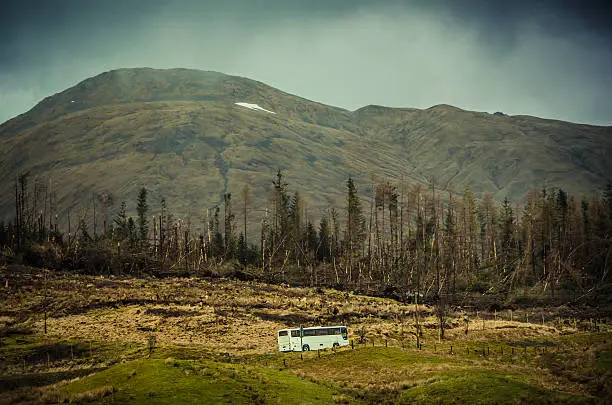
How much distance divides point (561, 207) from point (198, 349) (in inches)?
3663

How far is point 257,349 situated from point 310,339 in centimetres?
573

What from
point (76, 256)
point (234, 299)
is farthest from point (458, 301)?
point (76, 256)

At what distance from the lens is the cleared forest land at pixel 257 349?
3178cm

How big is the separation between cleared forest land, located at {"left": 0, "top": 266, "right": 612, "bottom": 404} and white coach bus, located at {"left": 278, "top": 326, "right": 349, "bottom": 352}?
4.91 ft

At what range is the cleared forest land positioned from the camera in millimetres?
31781

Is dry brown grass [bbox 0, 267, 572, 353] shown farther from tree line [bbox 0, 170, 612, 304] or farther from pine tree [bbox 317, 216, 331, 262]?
pine tree [bbox 317, 216, 331, 262]

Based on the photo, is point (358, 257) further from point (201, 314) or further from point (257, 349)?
point (257, 349)

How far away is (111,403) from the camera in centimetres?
2725

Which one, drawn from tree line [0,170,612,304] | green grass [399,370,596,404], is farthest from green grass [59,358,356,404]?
tree line [0,170,612,304]

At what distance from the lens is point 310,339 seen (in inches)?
2197

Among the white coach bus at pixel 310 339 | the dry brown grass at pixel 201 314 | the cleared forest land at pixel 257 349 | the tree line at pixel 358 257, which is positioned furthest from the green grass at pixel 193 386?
the tree line at pixel 358 257

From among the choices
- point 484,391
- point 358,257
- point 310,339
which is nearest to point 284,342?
point 310,339

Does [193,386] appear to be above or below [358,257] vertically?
below

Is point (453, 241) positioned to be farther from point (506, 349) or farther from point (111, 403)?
point (111, 403)
